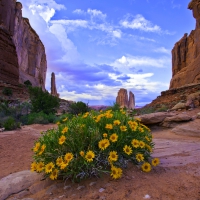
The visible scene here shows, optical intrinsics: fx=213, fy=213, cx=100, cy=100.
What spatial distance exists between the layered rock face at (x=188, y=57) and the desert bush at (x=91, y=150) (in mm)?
22750

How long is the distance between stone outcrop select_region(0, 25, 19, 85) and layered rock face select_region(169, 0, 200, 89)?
24.7 metres

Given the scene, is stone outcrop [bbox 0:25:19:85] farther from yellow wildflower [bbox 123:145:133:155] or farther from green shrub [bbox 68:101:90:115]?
yellow wildflower [bbox 123:145:133:155]

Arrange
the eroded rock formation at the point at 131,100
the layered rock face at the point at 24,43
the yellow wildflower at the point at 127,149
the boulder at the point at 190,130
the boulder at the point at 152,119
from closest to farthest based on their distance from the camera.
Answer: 1. the yellow wildflower at the point at 127,149
2. the boulder at the point at 190,130
3. the boulder at the point at 152,119
4. the layered rock face at the point at 24,43
5. the eroded rock formation at the point at 131,100

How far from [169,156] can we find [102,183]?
5.69 feet

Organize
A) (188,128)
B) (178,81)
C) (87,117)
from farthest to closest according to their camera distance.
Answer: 1. (178,81)
2. (188,128)
3. (87,117)

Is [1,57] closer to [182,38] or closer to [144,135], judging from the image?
[182,38]

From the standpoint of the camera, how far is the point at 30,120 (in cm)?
1295

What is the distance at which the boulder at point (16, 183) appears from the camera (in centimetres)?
283

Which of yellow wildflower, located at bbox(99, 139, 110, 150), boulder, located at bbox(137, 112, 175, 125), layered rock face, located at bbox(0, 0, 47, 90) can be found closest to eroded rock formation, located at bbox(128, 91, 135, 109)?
layered rock face, located at bbox(0, 0, 47, 90)

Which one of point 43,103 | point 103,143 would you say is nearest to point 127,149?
point 103,143

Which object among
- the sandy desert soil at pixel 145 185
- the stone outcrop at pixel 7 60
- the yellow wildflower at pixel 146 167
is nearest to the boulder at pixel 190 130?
the sandy desert soil at pixel 145 185

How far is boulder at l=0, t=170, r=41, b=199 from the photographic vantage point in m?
2.83

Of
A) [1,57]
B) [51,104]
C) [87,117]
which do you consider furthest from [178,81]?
[87,117]

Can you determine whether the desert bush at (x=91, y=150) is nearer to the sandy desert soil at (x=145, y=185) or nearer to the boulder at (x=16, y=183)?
the sandy desert soil at (x=145, y=185)
